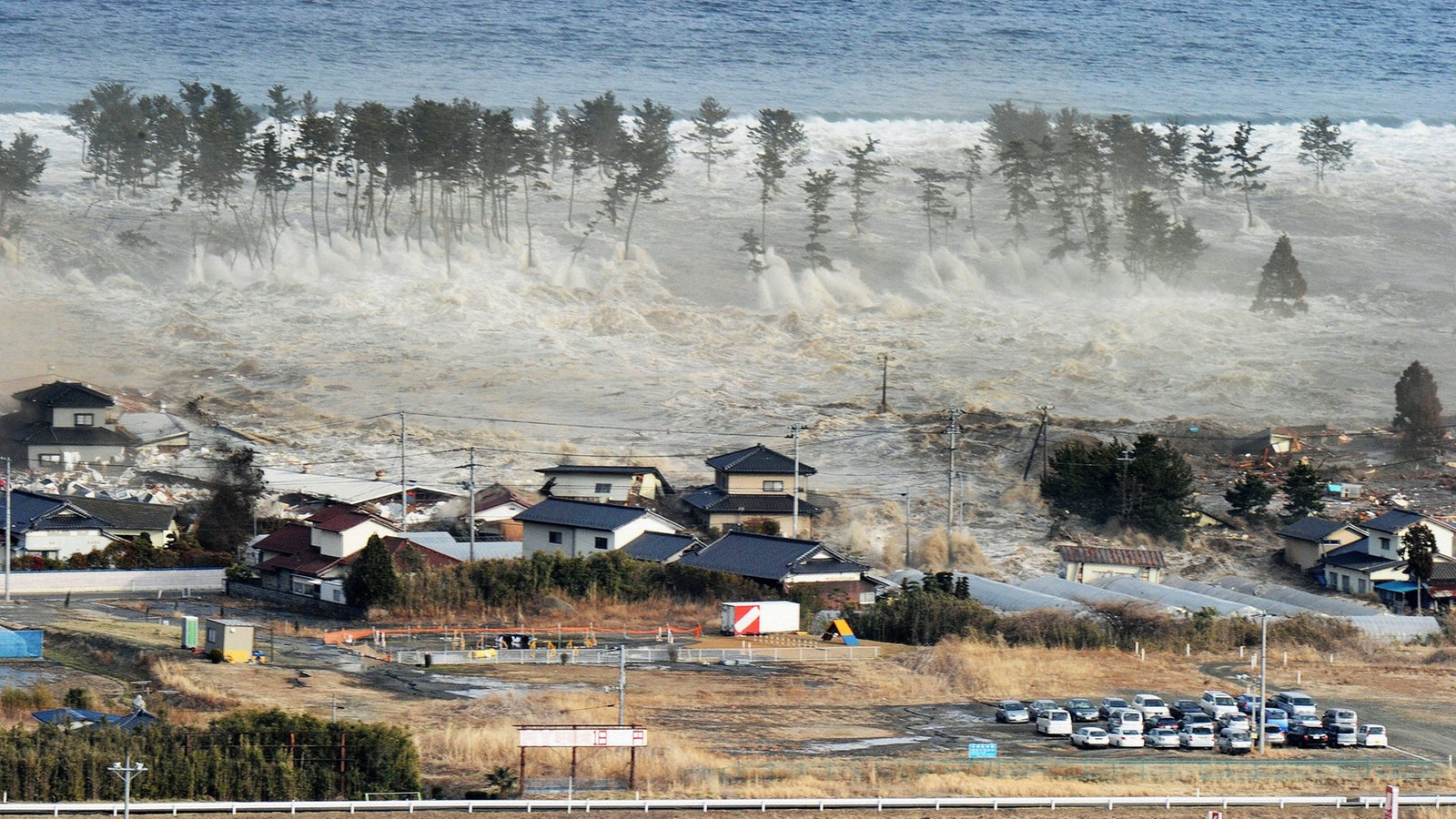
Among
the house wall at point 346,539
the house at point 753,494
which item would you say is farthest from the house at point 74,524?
the house at point 753,494

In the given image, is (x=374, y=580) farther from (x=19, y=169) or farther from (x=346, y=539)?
(x=19, y=169)

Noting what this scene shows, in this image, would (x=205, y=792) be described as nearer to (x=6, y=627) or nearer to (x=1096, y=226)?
(x=6, y=627)

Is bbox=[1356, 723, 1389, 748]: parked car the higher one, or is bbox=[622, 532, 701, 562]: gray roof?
bbox=[622, 532, 701, 562]: gray roof

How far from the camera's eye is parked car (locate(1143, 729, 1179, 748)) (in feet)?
91.5

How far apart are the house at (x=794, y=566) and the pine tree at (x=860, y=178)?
5170cm

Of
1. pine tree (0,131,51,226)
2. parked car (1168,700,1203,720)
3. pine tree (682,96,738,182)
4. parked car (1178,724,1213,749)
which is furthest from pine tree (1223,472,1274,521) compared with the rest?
pine tree (0,131,51,226)

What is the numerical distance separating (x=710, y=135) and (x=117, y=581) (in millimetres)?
64547

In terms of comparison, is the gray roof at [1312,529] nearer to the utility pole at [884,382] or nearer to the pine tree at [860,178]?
the utility pole at [884,382]

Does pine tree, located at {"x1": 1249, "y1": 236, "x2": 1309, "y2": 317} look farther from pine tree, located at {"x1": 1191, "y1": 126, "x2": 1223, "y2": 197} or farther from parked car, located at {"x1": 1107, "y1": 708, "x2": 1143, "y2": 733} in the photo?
parked car, located at {"x1": 1107, "y1": 708, "x2": 1143, "y2": 733}

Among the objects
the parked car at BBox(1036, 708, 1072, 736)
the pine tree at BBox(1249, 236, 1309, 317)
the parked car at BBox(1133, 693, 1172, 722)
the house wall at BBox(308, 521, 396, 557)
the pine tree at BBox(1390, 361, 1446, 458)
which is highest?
the pine tree at BBox(1249, 236, 1309, 317)

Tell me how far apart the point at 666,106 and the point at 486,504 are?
5381 cm

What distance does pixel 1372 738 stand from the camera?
28.2 meters

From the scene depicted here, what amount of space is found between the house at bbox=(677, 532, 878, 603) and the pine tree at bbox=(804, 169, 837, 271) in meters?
45.0

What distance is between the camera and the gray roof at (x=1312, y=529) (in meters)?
47.2
